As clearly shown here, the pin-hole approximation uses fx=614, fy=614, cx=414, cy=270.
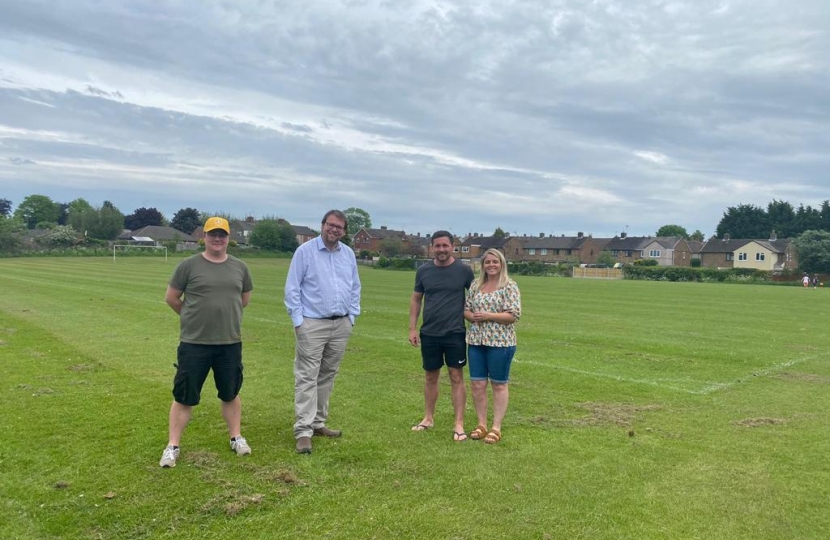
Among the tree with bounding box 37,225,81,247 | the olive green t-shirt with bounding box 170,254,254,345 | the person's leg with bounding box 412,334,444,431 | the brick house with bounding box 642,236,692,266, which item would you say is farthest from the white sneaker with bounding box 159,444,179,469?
the brick house with bounding box 642,236,692,266

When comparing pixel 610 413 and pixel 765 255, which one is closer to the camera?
pixel 610 413

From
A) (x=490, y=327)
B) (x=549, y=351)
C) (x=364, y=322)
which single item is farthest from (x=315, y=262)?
(x=364, y=322)

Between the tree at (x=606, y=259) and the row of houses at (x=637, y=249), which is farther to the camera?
the tree at (x=606, y=259)

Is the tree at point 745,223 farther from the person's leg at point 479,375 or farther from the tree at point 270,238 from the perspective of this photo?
the person's leg at point 479,375

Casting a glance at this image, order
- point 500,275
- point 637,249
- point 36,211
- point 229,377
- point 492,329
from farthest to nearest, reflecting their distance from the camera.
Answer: point 36,211, point 637,249, point 500,275, point 492,329, point 229,377

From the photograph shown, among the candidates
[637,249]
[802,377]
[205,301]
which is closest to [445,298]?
[205,301]

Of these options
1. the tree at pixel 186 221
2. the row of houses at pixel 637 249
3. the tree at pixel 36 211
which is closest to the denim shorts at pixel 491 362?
the row of houses at pixel 637 249

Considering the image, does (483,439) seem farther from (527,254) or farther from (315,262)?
(527,254)

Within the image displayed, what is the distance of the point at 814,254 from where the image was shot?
68.0 metres

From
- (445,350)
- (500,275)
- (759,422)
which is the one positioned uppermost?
(500,275)

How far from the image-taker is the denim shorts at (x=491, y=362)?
21.2 feet

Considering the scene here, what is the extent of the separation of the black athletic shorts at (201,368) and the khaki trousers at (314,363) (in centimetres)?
63

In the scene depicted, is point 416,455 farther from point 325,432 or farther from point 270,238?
point 270,238

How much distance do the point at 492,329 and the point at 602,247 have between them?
389ft
